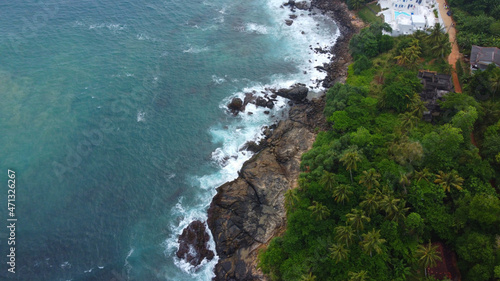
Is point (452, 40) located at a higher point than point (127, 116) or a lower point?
higher

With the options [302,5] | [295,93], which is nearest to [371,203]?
[295,93]

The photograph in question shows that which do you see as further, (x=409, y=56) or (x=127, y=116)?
(x=127, y=116)

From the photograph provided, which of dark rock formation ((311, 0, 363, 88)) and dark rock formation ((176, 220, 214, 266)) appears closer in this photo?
dark rock formation ((176, 220, 214, 266))

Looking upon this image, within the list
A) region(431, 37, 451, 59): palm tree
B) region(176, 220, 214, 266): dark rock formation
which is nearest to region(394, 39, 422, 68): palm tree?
region(431, 37, 451, 59): palm tree

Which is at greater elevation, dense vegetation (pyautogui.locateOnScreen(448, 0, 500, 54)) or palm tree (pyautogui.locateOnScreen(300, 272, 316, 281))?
dense vegetation (pyautogui.locateOnScreen(448, 0, 500, 54))

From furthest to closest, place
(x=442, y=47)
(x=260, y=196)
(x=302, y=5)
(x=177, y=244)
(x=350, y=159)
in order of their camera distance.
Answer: (x=302, y=5) → (x=442, y=47) → (x=260, y=196) → (x=177, y=244) → (x=350, y=159)

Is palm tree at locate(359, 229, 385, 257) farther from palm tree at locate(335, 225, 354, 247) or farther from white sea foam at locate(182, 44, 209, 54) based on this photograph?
white sea foam at locate(182, 44, 209, 54)

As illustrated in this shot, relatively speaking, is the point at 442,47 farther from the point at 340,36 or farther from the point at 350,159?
the point at 350,159
